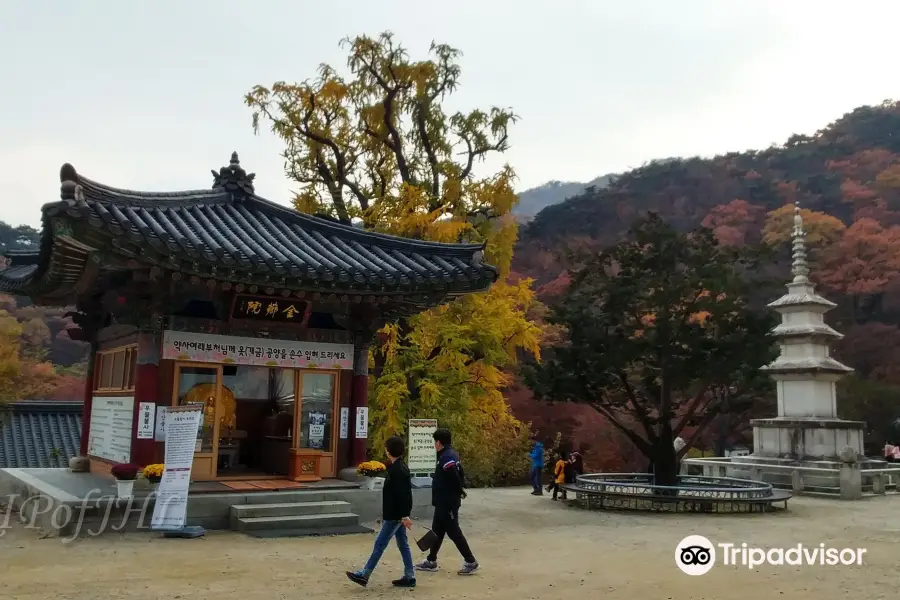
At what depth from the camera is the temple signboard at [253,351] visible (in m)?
12.3

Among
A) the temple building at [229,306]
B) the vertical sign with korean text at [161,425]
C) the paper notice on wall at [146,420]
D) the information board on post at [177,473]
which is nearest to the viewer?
the information board on post at [177,473]

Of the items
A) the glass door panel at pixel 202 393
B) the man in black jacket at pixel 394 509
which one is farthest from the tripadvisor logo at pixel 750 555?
the glass door panel at pixel 202 393

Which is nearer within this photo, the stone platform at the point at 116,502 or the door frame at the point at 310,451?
the stone platform at the point at 116,502

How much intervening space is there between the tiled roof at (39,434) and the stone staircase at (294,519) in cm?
1008

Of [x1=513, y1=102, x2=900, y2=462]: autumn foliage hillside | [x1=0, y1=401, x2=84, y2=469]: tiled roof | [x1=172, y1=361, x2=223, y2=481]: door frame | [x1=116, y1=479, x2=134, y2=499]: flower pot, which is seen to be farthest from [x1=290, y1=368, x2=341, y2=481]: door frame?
[x1=0, y1=401, x2=84, y2=469]: tiled roof

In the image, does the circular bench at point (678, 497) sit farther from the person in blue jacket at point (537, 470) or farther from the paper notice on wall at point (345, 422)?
the paper notice on wall at point (345, 422)

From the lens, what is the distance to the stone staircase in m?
11.2

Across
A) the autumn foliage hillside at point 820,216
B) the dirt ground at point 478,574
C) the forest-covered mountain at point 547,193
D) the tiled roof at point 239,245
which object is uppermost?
the forest-covered mountain at point 547,193

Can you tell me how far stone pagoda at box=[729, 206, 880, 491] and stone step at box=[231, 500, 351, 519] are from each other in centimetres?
1465

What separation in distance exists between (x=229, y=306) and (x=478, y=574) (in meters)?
6.59

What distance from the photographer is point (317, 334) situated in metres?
13.7

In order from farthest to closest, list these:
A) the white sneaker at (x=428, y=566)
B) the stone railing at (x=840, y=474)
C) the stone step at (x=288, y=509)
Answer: the stone railing at (x=840, y=474) < the stone step at (x=288, y=509) < the white sneaker at (x=428, y=566)

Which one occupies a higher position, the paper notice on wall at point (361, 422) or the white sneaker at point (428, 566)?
the paper notice on wall at point (361, 422)

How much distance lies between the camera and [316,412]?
13727 mm
